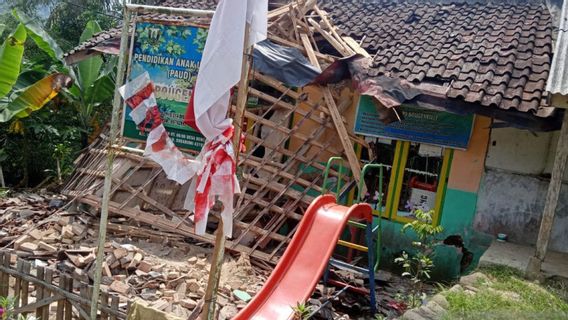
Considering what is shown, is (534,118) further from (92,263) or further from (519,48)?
(92,263)

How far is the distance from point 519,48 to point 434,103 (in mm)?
2078

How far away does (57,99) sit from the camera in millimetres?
11477

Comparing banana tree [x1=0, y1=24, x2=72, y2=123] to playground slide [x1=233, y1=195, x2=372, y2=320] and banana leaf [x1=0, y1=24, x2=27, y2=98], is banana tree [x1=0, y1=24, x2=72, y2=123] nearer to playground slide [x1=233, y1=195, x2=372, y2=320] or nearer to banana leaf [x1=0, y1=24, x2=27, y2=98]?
banana leaf [x1=0, y1=24, x2=27, y2=98]

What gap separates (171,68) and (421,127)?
16.5ft

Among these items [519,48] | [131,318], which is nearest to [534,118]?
[519,48]

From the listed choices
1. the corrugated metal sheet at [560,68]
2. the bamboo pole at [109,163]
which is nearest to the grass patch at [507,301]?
the corrugated metal sheet at [560,68]

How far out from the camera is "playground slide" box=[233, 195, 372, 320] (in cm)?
467

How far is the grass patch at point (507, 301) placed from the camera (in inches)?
171

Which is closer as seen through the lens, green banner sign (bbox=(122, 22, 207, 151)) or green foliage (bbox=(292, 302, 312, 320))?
green banner sign (bbox=(122, 22, 207, 151))

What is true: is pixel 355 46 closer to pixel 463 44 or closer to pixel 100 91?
pixel 463 44

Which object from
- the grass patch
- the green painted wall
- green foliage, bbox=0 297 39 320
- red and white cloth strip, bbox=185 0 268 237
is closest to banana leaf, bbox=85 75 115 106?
green foliage, bbox=0 297 39 320

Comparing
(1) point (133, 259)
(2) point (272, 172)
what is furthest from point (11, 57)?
(2) point (272, 172)

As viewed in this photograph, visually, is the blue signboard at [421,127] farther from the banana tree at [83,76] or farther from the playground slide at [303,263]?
the banana tree at [83,76]

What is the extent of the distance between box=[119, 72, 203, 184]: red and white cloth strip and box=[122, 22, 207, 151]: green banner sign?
0.06 m
